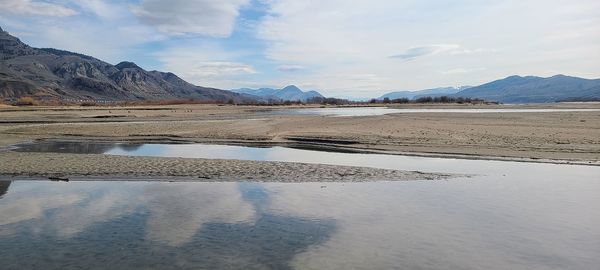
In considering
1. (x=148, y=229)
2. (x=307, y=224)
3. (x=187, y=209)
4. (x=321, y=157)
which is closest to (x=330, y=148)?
(x=321, y=157)

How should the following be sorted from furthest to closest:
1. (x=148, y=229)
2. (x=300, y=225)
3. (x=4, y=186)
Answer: (x=4, y=186) → (x=300, y=225) → (x=148, y=229)

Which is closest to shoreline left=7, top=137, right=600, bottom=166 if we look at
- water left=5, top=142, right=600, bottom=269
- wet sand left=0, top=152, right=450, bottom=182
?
water left=5, top=142, right=600, bottom=269

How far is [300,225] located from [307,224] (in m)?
0.21

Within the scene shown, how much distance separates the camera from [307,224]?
11422 millimetres

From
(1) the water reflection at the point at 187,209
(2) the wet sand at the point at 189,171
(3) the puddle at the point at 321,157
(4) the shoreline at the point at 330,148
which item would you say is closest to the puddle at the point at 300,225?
(1) the water reflection at the point at 187,209

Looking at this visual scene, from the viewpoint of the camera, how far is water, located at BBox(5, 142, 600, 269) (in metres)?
8.90

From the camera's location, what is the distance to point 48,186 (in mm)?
16016

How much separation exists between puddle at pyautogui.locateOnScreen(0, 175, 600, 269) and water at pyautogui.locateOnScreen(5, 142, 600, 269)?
3cm

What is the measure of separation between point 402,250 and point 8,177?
15749 mm

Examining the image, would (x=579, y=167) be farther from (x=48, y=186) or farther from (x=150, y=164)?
(x=48, y=186)

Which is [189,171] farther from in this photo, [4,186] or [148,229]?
[148,229]

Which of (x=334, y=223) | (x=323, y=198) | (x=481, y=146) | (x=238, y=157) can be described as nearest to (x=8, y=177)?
(x=238, y=157)

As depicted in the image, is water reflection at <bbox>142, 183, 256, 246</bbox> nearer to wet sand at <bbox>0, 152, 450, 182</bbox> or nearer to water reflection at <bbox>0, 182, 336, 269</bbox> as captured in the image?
water reflection at <bbox>0, 182, 336, 269</bbox>

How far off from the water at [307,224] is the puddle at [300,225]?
0.11ft
